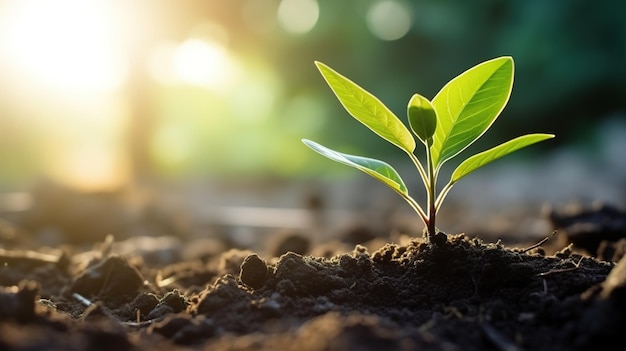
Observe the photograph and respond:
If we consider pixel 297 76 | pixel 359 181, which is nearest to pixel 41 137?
pixel 297 76

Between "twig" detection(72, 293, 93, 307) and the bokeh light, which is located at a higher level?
the bokeh light

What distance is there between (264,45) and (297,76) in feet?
3.07

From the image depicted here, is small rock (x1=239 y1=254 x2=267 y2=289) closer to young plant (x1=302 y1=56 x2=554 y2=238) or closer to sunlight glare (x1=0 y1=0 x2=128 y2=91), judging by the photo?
young plant (x1=302 y1=56 x2=554 y2=238)

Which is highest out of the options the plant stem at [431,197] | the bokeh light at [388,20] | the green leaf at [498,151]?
the bokeh light at [388,20]

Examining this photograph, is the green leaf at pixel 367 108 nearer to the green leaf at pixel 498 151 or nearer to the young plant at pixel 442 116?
the young plant at pixel 442 116

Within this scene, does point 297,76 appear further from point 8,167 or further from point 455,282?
point 455,282

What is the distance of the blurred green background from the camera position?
1143 centimetres

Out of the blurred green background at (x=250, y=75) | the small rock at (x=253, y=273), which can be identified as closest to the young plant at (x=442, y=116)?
the small rock at (x=253, y=273)

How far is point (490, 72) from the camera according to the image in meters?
1.85

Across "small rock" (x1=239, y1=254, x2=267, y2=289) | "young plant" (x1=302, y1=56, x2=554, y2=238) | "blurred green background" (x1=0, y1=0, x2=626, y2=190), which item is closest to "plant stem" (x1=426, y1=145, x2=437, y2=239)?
"young plant" (x1=302, y1=56, x2=554, y2=238)

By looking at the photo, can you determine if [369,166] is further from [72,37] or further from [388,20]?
[388,20]

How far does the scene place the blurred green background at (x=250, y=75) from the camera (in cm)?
1143

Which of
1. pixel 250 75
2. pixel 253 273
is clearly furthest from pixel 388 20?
pixel 253 273

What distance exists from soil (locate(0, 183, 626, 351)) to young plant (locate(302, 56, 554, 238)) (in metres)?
0.22
